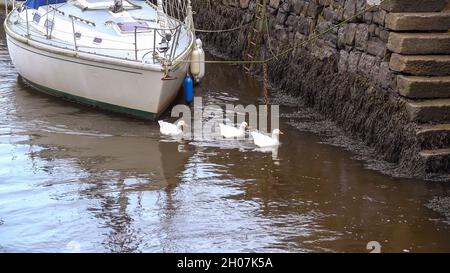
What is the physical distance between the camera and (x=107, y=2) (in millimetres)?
13898

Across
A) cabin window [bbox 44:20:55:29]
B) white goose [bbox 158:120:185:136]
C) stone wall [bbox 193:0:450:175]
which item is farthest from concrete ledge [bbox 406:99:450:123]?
cabin window [bbox 44:20:55:29]

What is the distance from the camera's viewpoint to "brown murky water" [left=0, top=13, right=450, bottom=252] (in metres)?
7.72

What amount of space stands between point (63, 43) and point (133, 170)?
11.9 ft

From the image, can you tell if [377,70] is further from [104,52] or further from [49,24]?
[49,24]

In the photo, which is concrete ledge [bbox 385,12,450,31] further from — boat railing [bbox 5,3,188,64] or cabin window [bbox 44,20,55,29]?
cabin window [bbox 44,20,55,29]

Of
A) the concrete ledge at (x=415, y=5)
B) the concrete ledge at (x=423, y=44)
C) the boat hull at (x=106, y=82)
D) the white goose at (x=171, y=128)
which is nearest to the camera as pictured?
the concrete ledge at (x=423, y=44)

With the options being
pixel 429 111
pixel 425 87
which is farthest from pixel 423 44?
pixel 429 111

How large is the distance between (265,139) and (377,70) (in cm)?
185

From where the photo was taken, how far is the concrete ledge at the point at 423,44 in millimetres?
9938

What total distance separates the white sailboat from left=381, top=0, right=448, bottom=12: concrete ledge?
325 centimetres

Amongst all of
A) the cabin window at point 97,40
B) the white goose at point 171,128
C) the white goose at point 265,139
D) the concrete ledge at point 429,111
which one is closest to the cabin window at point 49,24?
the cabin window at point 97,40

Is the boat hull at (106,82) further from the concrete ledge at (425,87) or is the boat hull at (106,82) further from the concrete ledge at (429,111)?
the concrete ledge at (429,111)

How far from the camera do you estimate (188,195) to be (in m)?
9.00
